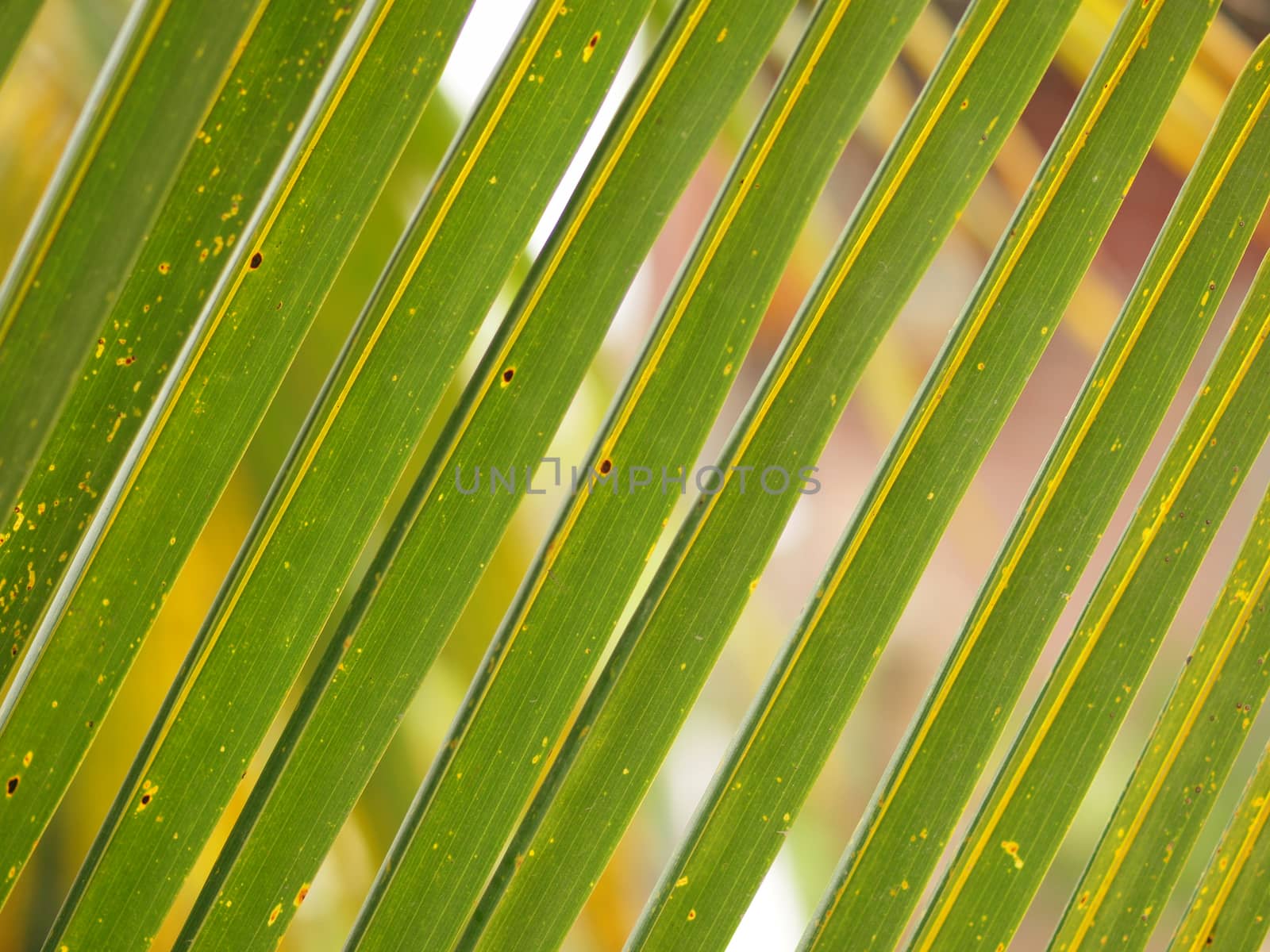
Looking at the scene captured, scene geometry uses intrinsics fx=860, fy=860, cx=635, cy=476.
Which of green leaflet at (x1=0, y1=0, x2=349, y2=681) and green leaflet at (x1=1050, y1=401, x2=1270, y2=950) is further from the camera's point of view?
green leaflet at (x1=1050, y1=401, x2=1270, y2=950)

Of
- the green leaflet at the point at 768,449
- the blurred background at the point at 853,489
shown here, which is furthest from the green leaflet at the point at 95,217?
the blurred background at the point at 853,489

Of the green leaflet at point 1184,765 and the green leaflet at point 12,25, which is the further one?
the green leaflet at point 1184,765

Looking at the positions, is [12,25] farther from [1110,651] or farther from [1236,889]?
[1236,889]

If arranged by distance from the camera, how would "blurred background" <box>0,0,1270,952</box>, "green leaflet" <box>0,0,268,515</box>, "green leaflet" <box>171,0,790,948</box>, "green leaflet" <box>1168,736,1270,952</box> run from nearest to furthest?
"green leaflet" <box>0,0,268,515</box>
"green leaflet" <box>171,0,790,948</box>
"green leaflet" <box>1168,736,1270,952</box>
"blurred background" <box>0,0,1270,952</box>

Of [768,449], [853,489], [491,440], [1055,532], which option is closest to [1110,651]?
[1055,532]

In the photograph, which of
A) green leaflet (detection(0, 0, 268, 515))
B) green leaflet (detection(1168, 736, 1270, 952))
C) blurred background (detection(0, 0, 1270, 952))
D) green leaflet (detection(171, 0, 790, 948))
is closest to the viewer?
green leaflet (detection(0, 0, 268, 515))

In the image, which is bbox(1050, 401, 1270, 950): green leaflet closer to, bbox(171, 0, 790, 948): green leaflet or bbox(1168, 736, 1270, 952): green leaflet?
bbox(1168, 736, 1270, 952): green leaflet

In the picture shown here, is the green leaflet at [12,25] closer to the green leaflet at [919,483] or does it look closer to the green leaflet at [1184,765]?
the green leaflet at [919,483]

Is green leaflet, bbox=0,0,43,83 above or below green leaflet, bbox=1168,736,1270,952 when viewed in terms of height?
above

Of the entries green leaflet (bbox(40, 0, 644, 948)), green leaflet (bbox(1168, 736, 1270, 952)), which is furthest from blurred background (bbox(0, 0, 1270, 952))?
green leaflet (bbox(1168, 736, 1270, 952))
